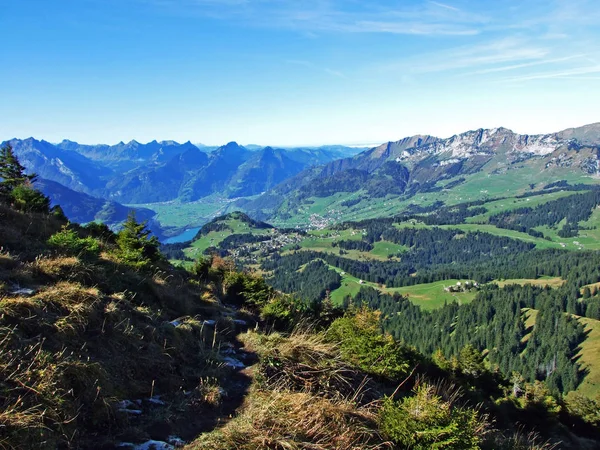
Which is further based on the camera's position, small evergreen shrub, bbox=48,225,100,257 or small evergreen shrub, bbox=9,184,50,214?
small evergreen shrub, bbox=9,184,50,214

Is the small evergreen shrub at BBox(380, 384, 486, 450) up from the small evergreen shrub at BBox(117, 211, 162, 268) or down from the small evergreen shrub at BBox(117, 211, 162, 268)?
down

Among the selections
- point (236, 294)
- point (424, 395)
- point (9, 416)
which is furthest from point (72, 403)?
point (236, 294)

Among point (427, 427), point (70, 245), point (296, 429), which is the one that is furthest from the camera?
point (70, 245)

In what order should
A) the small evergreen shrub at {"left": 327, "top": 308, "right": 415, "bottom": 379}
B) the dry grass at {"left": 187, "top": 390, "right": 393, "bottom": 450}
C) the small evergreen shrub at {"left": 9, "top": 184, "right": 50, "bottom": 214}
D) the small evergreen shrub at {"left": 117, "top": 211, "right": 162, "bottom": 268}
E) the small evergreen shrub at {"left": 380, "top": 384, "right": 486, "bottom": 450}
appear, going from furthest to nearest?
the small evergreen shrub at {"left": 9, "top": 184, "right": 50, "bottom": 214} → the small evergreen shrub at {"left": 117, "top": 211, "right": 162, "bottom": 268} → the small evergreen shrub at {"left": 327, "top": 308, "right": 415, "bottom": 379} → the small evergreen shrub at {"left": 380, "top": 384, "right": 486, "bottom": 450} → the dry grass at {"left": 187, "top": 390, "right": 393, "bottom": 450}

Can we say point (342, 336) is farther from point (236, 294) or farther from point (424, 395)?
point (236, 294)

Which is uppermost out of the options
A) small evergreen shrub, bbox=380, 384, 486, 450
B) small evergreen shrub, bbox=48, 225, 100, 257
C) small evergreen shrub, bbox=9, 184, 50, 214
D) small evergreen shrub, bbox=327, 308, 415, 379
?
small evergreen shrub, bbox=9, 184, 50, 214

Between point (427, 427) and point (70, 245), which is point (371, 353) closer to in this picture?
point (427, 427)

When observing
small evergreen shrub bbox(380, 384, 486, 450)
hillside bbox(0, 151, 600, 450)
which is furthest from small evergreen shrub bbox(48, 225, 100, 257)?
small evergreen shrub bbox(380, 384, 486, 450)

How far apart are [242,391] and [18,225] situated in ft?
51.1

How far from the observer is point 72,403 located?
694cm

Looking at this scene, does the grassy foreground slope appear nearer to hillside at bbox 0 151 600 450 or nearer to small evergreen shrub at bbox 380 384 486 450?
hillside at bbox 0 151 600 450

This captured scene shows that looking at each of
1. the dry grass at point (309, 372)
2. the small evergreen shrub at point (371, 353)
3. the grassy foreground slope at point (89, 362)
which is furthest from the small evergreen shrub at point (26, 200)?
the small evergreen shrub at point (371, 353)

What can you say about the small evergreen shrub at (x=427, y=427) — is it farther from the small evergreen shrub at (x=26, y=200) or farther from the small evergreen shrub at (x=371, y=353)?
the small evergreen shrub at (x=26, y=200)

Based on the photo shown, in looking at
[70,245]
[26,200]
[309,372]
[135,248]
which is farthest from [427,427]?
[26,200]
